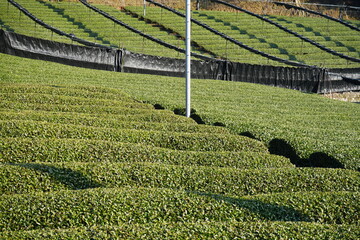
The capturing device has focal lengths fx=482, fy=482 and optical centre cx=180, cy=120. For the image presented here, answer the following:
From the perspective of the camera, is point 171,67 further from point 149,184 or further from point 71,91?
point 149,184

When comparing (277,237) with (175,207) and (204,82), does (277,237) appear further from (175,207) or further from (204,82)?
(204,82)

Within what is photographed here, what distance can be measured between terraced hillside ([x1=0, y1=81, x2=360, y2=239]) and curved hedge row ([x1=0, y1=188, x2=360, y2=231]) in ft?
0.04

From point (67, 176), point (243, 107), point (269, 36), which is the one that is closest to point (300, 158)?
point (67, 176)

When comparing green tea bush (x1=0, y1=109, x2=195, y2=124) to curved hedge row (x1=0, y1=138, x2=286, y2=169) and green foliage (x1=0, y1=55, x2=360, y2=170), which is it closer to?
green foliage (x1=0, y1=55, x2=360, y2=170)

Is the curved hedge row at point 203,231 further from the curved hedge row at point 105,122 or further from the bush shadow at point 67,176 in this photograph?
the curved hedge row at point 105,122

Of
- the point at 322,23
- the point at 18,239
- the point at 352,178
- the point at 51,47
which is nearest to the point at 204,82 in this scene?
the point at 51,47

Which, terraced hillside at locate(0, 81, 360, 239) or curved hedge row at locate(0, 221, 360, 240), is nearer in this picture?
curved hedge row at locate(0, 221, 360, 240)

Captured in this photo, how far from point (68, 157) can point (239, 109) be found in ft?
30.4

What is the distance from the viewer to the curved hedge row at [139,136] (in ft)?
30.5

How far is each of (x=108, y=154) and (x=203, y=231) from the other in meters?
3.53

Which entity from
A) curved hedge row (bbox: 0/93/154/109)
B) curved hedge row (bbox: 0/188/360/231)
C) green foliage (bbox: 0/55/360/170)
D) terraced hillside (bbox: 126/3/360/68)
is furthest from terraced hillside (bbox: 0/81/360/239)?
terraced hillside (bbox: 126/3/360/68)

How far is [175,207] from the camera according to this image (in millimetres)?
6367

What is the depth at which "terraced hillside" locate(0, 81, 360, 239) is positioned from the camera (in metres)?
5.77

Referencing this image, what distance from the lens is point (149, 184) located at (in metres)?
Answer: 7.56
